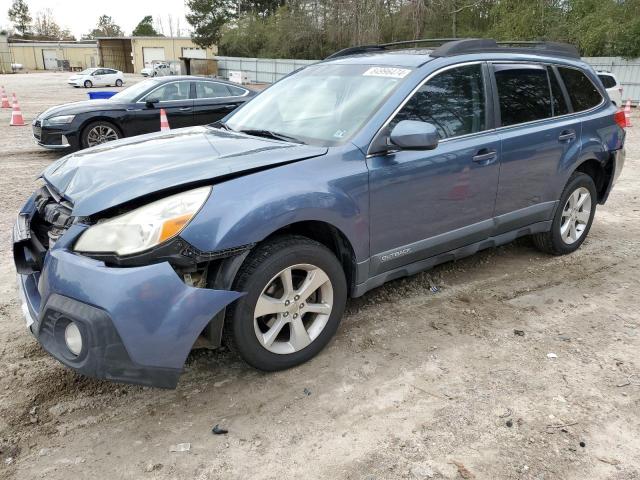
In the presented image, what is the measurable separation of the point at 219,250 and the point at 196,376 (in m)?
0.90

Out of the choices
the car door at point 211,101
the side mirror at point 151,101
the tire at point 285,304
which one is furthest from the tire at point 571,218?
the side mirror at point 151,101

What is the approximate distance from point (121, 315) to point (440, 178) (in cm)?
219

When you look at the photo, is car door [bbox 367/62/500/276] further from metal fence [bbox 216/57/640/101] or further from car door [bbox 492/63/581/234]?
metal fence [bbox 216/57/640/101]

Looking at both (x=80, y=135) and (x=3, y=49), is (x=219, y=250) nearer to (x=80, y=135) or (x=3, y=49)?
(x=80, y=135)

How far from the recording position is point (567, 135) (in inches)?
175

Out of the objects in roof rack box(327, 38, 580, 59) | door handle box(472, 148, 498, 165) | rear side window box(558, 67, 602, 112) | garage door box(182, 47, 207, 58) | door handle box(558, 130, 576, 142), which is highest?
garage door box(182, 47, 207, 58)

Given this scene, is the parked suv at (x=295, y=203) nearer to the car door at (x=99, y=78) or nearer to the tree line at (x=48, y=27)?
the car door at (x=99, y=78)

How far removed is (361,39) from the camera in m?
33.9

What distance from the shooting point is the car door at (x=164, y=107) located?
381 inches

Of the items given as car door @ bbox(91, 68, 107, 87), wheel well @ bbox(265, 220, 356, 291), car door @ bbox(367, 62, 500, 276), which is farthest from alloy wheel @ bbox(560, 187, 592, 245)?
car door @ bbox(91, 68, 107, 87)

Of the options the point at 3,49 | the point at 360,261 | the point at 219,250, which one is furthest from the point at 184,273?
the point at 3,49

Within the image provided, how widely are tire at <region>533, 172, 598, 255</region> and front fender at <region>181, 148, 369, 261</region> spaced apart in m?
2.35

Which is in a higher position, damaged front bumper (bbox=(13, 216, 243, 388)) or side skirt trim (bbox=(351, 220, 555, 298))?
damaged front bumper (bbox=(13, 216, 243, 388))

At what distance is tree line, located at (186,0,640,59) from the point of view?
929 inches
